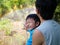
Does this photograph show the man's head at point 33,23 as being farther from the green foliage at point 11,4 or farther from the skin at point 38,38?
the green foliage at point 11,4

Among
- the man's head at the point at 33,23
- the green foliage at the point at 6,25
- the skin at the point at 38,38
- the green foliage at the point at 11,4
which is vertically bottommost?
the green foliage at the point at 6,25

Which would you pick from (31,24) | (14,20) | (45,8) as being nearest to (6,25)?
(14,20)

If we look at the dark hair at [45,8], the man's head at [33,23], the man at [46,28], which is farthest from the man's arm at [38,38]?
the man's head at [33,23]

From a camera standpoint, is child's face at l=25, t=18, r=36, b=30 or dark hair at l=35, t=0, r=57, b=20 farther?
Answer: child's face at l=25, t=18, r=36, b=30

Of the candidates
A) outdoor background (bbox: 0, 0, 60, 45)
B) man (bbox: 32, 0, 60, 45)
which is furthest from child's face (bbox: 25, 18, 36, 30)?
outdoor background (bbox: 0, 0, 60, 45)

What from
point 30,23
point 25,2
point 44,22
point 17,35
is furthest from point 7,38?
point 44,22

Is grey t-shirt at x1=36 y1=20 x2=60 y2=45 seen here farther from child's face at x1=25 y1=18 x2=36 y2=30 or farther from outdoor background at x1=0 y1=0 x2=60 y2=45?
outdoor background at x1=0 y1=0 x2=60 y2=45

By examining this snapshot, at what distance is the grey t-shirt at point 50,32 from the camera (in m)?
1.98

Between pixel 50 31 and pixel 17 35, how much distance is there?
2.67m

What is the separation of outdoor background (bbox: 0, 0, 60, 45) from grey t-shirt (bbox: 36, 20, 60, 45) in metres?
2.56

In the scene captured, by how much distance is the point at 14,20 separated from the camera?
4750 mm

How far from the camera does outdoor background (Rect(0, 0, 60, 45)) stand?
4.59 meters

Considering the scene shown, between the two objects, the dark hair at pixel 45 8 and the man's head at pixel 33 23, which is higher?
the dark hair at pixel 45 8

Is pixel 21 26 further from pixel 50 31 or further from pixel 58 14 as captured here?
pixel 50 31
